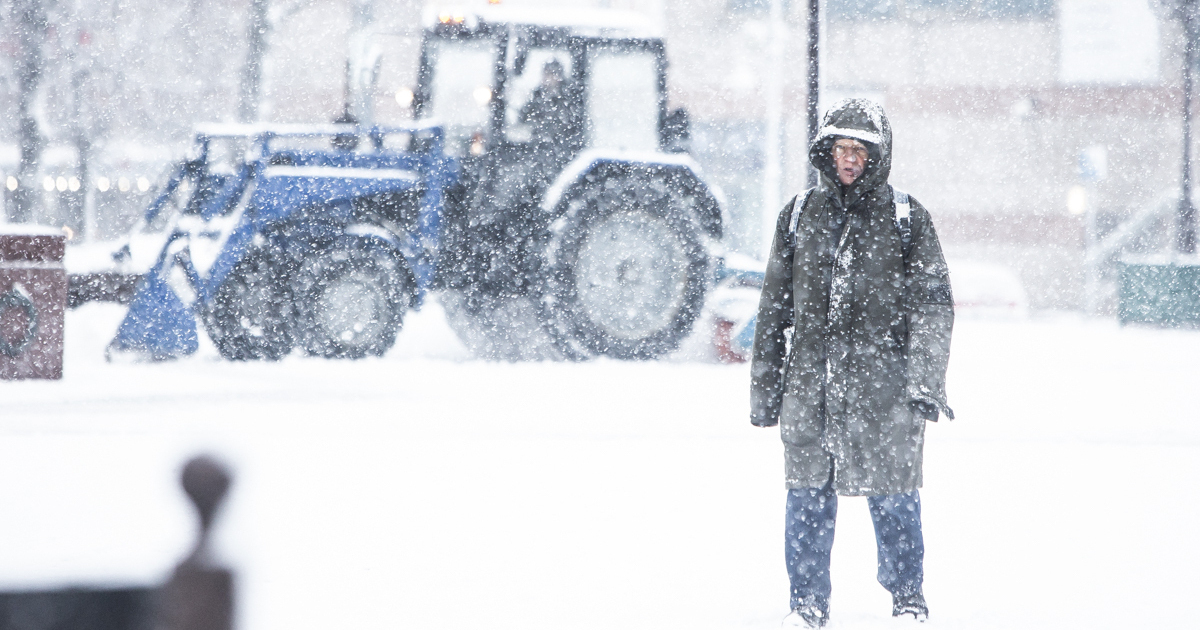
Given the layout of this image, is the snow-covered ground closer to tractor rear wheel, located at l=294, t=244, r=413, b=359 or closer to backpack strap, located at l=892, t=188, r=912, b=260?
tractor rear wheel, located at l=294, t=244, r=413, b=359

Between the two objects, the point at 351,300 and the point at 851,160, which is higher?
the point at 851,160

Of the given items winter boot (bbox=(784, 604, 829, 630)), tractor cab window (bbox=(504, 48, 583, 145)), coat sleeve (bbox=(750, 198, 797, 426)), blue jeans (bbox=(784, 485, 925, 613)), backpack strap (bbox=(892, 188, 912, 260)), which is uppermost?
tractor cab window (bbox=(504, 48, 583, 145))

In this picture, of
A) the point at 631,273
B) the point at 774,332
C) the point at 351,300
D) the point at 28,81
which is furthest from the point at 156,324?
the point at 28,81

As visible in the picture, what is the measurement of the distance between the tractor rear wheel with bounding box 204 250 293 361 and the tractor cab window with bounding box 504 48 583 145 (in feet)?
7.14

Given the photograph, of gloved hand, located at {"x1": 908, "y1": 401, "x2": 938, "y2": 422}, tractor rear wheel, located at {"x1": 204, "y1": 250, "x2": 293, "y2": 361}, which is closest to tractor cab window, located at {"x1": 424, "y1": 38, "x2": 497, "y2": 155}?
tractor rear wheel, located at {"x1": 204, "y1": 250, "x2": 293, "y2": 361}

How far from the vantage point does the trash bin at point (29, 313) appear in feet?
28.2

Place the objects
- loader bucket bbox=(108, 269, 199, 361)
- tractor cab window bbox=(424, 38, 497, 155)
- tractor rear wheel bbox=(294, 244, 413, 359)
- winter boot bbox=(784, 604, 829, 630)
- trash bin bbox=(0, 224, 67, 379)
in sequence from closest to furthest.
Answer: winter boot bbox=(784, 604, 829, 630) < trash bin bbox=(0, 224, 67, 379) < loader bucket bbox=(108, 269, 199, 361) < tractor rear wheel bbox=(294, 244, 413, 359) < tractor cab window bbox=(424, 38, 497, 155)

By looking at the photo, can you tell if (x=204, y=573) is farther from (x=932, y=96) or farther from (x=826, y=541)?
(x=932, y=96)

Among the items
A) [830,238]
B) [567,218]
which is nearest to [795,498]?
[830,238]

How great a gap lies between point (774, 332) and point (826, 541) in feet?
2.08

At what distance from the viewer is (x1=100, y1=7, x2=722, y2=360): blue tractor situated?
9547 mm

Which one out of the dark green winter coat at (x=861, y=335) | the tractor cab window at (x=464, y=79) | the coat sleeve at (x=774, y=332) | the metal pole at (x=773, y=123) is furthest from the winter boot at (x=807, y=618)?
the metal pole at (x=773, y=123)

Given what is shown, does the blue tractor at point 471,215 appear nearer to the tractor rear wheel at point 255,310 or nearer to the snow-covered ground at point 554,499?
the tractor rear wheel at point 255,310

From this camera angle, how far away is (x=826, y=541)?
11.9 feet
